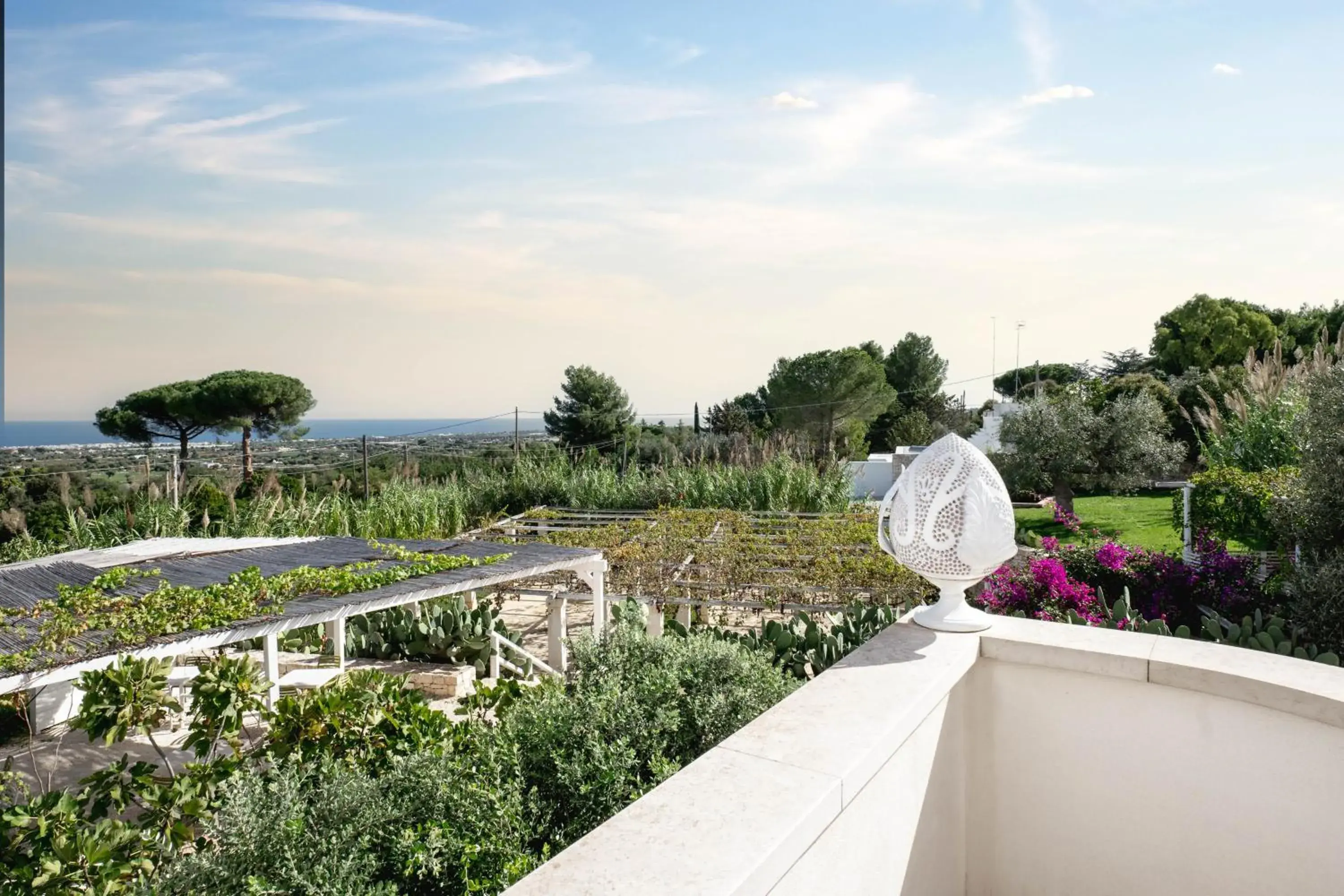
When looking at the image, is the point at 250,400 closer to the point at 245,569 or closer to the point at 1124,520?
the point at 245,569

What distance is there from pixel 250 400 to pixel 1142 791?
2042 cm

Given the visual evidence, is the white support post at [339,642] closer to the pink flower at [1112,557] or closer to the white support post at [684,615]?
the white support post at [684,615]

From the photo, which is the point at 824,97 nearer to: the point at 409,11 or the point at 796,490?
the point at 409,11

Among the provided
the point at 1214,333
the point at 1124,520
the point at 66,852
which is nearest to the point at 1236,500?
the point at 1124,520

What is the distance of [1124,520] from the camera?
13016mm

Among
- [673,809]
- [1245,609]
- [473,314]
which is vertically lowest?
[1245,609]

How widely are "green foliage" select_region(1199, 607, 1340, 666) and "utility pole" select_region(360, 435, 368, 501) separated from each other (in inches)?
411

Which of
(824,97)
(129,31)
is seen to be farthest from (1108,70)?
(129,31)

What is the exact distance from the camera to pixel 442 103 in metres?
9.61

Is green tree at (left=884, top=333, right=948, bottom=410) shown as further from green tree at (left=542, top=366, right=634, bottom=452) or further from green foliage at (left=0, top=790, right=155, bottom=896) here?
green foliage at (left=0, top=790, right=155, bottom=896)

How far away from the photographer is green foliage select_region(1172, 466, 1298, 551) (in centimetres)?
633

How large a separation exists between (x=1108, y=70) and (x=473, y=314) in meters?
16.2

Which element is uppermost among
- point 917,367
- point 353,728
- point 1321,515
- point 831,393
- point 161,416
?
point 917,367

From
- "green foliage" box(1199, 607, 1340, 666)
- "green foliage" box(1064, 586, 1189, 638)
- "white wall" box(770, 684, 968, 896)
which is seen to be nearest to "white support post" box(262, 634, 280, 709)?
"white wall" box(770, 684, 968, 896)
